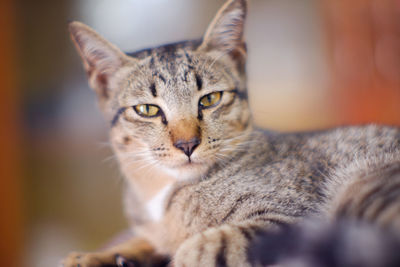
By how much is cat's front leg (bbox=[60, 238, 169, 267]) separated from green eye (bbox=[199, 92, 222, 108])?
553 mm

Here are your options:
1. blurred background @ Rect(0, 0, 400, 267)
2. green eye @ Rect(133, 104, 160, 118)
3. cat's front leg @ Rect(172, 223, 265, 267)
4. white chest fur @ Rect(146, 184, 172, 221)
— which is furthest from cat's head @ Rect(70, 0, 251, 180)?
blurred background @ Rect(0, 0, 400, 267)

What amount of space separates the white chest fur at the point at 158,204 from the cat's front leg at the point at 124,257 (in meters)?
0.12

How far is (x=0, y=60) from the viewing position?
2152 mm

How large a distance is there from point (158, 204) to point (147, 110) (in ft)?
1.11

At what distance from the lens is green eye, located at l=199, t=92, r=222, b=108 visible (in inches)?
40.5

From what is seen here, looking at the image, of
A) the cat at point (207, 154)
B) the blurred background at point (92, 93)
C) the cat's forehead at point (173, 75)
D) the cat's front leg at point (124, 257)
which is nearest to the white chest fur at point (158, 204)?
the cat at point (207, 154)

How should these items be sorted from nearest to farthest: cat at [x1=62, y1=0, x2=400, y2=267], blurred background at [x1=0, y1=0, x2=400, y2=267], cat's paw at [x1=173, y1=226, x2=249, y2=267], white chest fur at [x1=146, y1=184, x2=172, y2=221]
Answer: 1. cat's paw at [x1=173, y1=226, x2=249, y2=267]
2. cat at [x1=62, y1=0, x2=400, y2=267]
3. white chest fur at [x1=146, y1=184, x2=172, y2=221]
4. blurred background at [x1=0, y1=0, x2=400, y2=267]

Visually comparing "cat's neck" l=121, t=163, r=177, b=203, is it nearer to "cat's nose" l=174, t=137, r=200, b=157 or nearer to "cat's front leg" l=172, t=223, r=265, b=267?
"cat's nose" l=174, t=137, r=200, b=157

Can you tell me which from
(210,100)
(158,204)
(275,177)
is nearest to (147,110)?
(210,100)

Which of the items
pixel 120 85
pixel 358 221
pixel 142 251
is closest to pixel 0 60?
pixel 120 85

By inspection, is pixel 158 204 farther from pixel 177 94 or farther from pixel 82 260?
pixel 177 94

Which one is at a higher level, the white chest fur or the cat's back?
the cat's back

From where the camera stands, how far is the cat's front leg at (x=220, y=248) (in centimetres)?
71

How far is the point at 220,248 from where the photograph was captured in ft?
2.39
